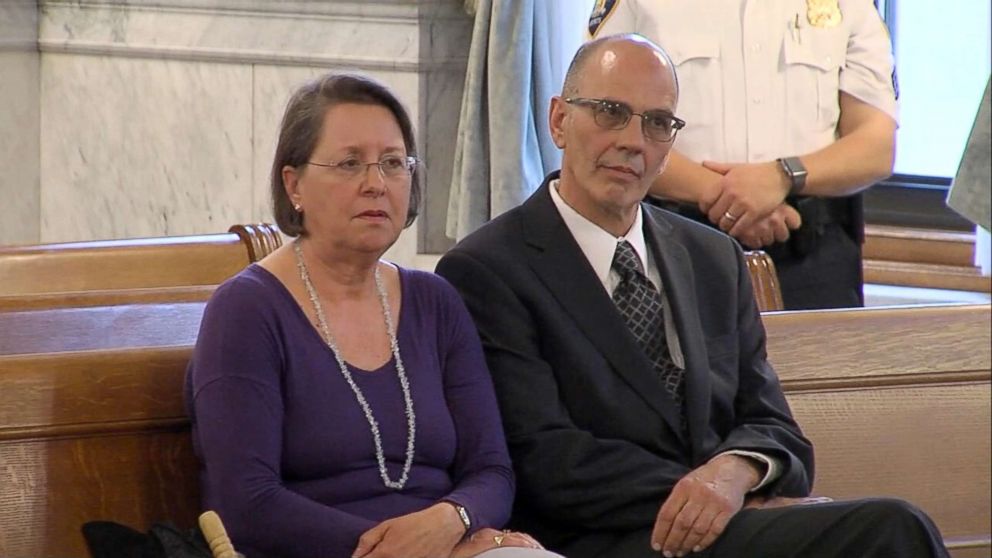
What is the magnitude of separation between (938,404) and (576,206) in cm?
91

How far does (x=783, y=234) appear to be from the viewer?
12.4ft

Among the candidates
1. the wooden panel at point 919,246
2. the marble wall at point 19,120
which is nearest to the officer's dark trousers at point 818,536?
the wooden panel at point 919,246

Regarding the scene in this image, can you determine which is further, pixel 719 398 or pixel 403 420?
pixel 719 398

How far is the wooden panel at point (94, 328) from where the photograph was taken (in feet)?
9.82

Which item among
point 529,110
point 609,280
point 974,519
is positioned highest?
point 529,110

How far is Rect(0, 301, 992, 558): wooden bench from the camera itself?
2607 millimetres

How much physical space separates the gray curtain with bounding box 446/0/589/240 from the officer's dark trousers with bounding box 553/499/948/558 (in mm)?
2105

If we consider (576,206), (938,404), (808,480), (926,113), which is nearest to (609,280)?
(576,206)

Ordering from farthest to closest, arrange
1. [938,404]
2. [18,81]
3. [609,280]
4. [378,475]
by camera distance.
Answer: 1. [18,81]
2. [938,404]
3. [609,280]
4. [378,475]

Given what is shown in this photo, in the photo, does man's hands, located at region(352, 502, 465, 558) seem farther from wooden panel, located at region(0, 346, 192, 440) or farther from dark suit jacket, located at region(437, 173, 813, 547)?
wooden panel, located at region(0, 346, 192, 440)

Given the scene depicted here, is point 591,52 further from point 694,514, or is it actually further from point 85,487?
point 85,487

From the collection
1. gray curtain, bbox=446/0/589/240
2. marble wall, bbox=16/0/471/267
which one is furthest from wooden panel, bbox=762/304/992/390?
marble wall, bbox=16/0/471/267

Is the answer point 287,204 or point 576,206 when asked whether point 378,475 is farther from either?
point 576,206

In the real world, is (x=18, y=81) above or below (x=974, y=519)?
above
